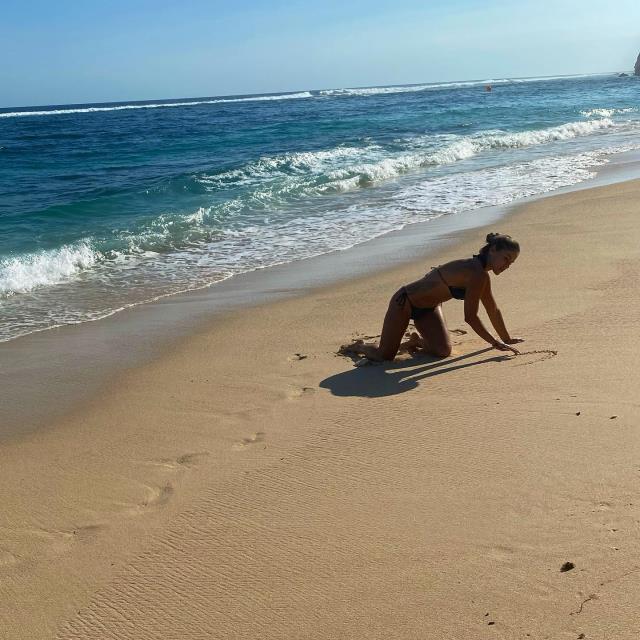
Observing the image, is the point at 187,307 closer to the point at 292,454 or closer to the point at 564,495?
the point at 292,454

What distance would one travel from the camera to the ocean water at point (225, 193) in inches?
397

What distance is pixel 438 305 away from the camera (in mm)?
6062

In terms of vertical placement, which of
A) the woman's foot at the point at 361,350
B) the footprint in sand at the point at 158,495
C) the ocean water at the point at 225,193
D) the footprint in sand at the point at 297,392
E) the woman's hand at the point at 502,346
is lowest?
the footprint in sand at the point at 158,495

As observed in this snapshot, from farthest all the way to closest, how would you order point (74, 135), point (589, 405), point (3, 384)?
point (74, 135), point (3, 384), point (589, 405)

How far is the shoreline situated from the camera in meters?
Answer: 5.83

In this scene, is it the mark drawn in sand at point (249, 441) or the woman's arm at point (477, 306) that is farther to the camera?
the woman's arm at point (477, 306)

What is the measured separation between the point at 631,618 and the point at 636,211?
912cm

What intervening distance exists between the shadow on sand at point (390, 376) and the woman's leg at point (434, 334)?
7 cm

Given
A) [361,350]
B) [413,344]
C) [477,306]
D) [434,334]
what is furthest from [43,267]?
[477,306]

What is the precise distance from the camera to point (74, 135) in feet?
117

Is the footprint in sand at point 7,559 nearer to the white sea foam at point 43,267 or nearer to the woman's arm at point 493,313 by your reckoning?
the woman's arm at point 493,313

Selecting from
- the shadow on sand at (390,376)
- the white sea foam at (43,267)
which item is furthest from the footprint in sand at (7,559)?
the white sea foam at (43,267)

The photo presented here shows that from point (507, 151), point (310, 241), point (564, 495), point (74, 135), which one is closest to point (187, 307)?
point (310, 241)

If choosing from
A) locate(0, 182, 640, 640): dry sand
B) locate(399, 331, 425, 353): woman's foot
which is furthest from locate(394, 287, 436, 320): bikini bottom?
locate(0, 182, 640, 640): dry sand
